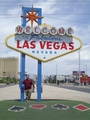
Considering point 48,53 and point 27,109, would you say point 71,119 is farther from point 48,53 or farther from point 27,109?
point 48,53

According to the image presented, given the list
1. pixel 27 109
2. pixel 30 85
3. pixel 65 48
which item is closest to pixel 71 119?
pixel 27 109

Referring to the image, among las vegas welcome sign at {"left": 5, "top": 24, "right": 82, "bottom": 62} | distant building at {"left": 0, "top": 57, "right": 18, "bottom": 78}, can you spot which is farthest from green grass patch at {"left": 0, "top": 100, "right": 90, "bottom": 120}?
distant building at {"left": 0, "top": 57, "right": 18, "bottom": 78}

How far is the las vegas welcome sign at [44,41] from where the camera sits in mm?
14680

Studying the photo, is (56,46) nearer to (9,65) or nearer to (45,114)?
(45,114)

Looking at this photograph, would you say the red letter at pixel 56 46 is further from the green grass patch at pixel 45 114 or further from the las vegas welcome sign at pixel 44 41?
the green grass patch at pixel 45 114

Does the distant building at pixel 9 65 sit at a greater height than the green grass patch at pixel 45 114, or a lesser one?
greater

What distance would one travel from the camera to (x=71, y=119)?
32.9 feet

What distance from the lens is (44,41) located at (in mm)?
14938

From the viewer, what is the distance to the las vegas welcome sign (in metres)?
14.7

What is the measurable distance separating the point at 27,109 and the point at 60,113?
67.2 inches

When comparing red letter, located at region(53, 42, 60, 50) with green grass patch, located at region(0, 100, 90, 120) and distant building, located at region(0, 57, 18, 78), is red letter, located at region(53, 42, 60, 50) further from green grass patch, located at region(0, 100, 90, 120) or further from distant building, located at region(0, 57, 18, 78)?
distant building, located at region(0, 57, 18, 78)

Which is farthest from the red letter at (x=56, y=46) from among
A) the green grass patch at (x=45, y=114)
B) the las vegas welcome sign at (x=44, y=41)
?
the green grass patch at (x=45, y=114)

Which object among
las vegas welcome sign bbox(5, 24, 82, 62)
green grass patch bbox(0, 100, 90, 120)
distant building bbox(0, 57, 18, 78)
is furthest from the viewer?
distant building bbox(0, 57, 18, 78)

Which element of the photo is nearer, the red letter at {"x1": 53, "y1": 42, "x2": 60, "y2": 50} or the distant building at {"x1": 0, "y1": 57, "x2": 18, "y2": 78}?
the red letter at {"x1": 53, "y1": 42, "x2": 60, "y2": 50}
